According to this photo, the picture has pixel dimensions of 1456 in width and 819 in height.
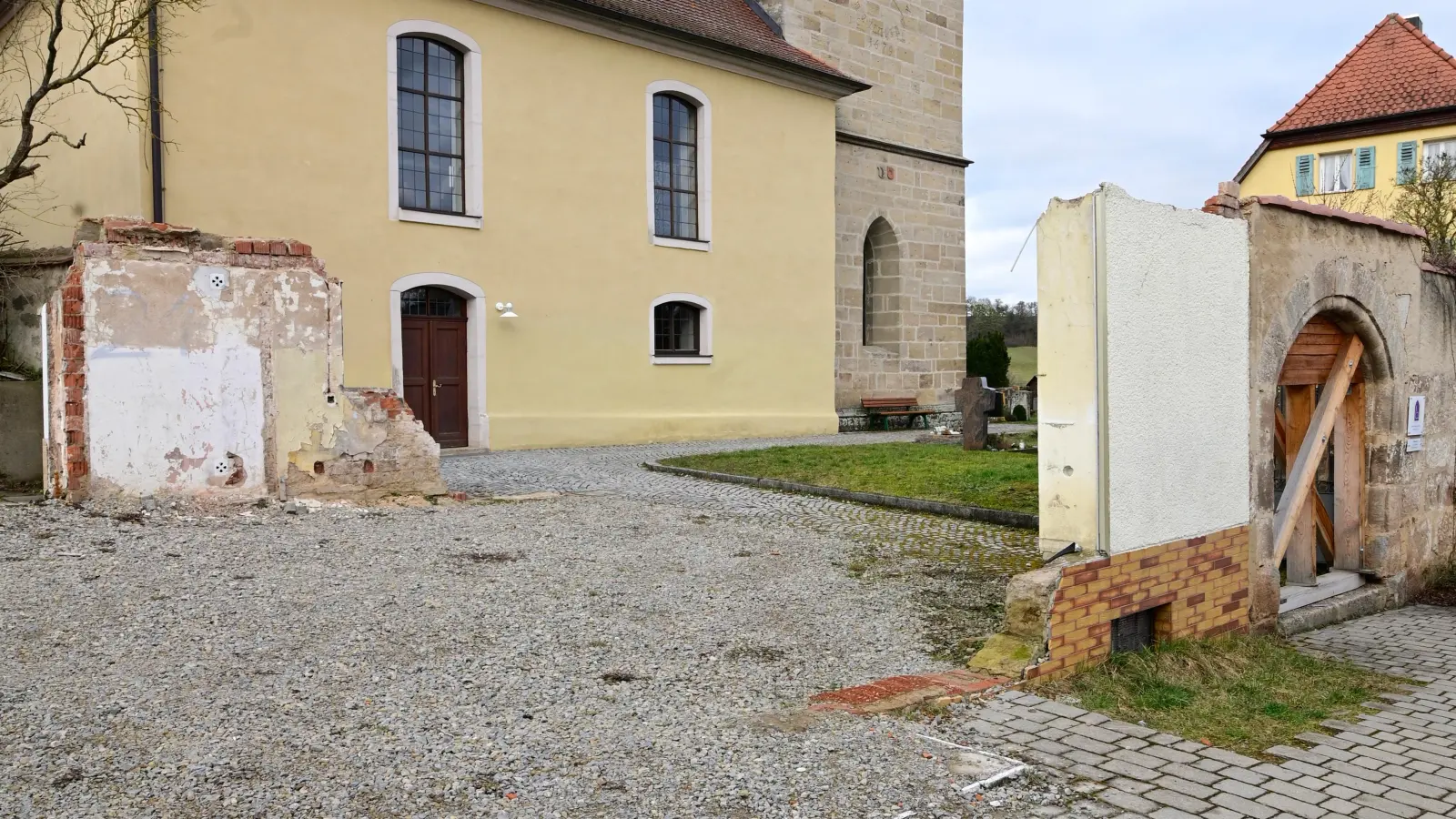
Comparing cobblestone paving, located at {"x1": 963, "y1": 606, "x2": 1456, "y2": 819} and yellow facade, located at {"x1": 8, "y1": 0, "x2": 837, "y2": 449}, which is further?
yellow facade, located at {"x1": 8, "y1": 0, "x2": 837, "y2": 449}

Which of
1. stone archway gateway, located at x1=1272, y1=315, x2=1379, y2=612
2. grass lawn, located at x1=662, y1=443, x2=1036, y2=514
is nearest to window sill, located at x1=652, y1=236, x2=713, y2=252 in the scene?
grass lawn, located at x1=662, y1=443, x2=1036, y2=514

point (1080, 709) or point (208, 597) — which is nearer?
point (1080, 709)

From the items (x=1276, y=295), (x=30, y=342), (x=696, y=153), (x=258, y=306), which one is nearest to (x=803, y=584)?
(x=1276, y=295)

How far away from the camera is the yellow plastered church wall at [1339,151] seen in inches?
1142

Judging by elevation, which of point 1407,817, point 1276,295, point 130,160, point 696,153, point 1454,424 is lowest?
point 1407,817

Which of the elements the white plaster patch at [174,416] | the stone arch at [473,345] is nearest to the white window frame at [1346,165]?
the stone arch at [473,345]

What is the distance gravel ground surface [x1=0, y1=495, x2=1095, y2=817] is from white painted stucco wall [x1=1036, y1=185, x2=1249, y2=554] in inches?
49.7

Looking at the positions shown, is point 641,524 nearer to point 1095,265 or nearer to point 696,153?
point 1095,265

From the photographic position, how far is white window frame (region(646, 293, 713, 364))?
61.0 ft

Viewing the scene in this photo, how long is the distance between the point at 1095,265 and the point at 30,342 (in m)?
12.6

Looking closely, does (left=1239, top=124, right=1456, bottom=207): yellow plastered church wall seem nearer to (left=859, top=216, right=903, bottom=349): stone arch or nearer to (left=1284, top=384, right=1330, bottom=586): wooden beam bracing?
(left=859, top=216, right=903, bottom=349): stone arch

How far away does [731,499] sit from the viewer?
445 inches

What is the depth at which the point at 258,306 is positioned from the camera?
30.1ft

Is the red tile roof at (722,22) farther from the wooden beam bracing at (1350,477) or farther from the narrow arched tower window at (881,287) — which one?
the wooden beam bracing at (1350,477)
